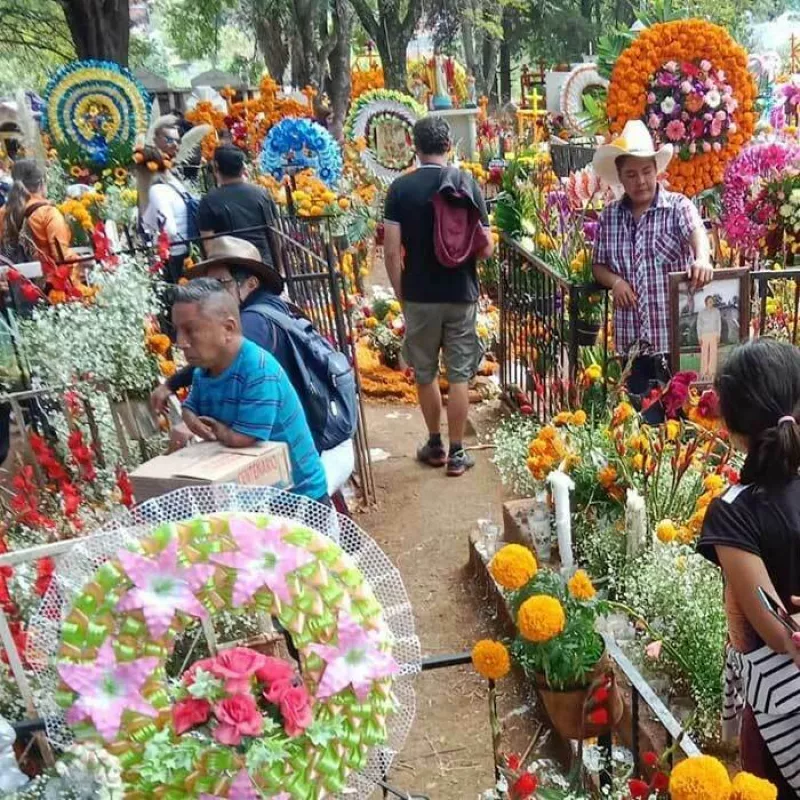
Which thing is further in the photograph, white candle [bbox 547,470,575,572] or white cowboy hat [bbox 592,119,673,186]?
white cowboy hat [bbox 592,119,673,186]

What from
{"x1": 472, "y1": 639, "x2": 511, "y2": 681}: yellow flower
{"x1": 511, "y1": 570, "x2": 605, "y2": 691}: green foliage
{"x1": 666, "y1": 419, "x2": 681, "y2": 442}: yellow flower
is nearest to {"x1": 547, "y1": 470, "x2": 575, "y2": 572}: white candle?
{"x1": 666, "y1": 419, "x2": 681, "y2": 442}: yellow flower

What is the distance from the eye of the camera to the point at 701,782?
1301 millimetres

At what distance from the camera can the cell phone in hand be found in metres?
1.65

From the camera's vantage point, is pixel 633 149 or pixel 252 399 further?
pixel 633 149

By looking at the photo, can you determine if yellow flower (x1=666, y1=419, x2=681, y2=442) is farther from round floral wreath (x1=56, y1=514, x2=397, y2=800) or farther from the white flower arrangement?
the white flower arrangement

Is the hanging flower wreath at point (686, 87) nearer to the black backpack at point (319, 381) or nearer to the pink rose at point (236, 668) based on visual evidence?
the black backpack at point (319, 381)

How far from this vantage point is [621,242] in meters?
3.79

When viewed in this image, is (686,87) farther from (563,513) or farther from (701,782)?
(701,782)

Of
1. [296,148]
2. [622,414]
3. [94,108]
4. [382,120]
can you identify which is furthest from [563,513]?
[94,108]

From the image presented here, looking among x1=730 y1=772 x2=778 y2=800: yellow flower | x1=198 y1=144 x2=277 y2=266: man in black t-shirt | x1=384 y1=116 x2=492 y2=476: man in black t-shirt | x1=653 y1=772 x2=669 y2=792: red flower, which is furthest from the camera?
x1=198 y1=144 x2=277 y2=266: man in black t-shirt

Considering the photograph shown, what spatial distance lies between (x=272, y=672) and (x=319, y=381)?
1731 millimetres

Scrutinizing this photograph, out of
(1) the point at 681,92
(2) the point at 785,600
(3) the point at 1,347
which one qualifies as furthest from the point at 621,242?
(3) the point at 1,347

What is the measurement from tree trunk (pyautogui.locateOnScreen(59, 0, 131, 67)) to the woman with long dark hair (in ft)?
58.4

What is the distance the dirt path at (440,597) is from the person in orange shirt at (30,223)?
2.41 m
